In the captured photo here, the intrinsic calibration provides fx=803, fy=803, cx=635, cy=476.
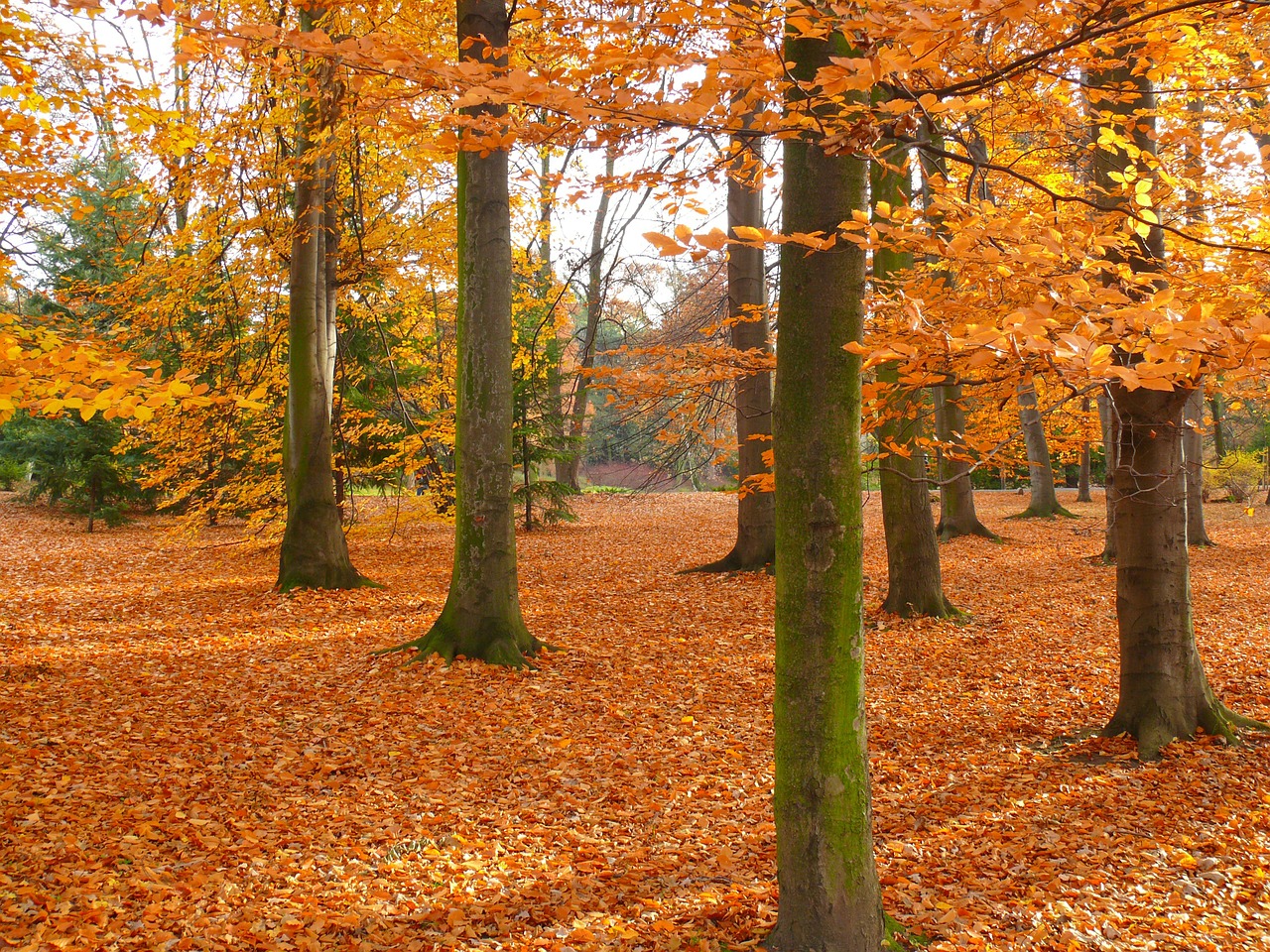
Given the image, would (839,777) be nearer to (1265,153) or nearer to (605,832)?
(605,832)

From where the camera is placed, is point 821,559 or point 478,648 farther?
point 478,648

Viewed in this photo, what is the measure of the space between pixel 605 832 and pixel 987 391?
2.80 metres

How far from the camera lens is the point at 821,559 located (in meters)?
2.37

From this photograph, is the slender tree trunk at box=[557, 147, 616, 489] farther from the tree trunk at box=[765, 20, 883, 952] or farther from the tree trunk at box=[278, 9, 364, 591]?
the tree trunk at box=[278, 9, 364, 591]

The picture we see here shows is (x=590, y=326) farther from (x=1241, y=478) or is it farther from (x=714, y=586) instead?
(x=1241, y=478)

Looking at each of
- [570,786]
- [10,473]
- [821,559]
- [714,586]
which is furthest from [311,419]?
[10,473]

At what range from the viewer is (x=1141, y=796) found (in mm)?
→ 3818

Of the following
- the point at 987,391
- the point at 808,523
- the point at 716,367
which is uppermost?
the point at 716,367

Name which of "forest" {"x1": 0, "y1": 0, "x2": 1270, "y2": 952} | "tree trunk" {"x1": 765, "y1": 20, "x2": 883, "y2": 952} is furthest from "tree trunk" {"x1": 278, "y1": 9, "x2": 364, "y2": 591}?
"tree trunk" {"x1": 765, "y1": 20, "x2": 883, "y2": 952}

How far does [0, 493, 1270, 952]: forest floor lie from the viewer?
2926 mm

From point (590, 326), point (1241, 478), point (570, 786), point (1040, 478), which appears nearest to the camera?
point (570, 786)

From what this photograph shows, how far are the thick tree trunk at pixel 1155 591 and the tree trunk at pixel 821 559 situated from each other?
2.56 meters

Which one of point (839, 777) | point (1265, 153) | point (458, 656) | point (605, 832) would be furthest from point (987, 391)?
point (458, 656)

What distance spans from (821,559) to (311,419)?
304 inches
